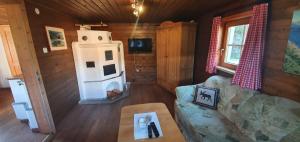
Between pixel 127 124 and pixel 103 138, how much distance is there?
81cm

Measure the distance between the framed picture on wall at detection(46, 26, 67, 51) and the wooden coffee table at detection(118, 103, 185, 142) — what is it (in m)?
1.87

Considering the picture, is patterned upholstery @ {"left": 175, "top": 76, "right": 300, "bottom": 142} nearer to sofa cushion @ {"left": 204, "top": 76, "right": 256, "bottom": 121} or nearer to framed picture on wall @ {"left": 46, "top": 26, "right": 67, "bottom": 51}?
sofa cushion @ {"left": 204, "top": 76, "right": 256, "bottom": 121}

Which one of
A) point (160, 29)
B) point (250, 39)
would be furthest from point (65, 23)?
point (250, 39)

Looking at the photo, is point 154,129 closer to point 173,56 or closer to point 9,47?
point 173,56

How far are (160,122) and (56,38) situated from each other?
8.26ft

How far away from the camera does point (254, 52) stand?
69.1 inches

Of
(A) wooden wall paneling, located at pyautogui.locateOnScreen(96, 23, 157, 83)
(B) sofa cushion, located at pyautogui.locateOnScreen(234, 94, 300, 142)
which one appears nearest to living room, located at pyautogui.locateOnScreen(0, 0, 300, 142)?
(B) sofa cushion, located at pyautogui.locateOnScreen(234, 94, 300, 142)

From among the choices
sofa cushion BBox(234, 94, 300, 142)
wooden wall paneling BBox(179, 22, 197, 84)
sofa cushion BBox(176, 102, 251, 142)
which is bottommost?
sofa cushion BBox(176, 102, 251, 142)

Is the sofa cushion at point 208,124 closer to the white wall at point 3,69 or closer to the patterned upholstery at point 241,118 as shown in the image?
the patterned upholstery at point 241,118

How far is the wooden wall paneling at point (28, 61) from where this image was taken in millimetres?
1812

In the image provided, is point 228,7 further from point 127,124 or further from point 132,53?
point 132,53

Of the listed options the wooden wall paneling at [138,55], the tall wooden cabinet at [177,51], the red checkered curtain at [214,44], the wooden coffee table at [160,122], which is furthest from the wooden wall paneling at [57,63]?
the red checkered curtain at [214,44]

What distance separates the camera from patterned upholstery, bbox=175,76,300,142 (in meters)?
1.28

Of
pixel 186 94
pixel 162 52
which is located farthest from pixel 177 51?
pixel 186 94
